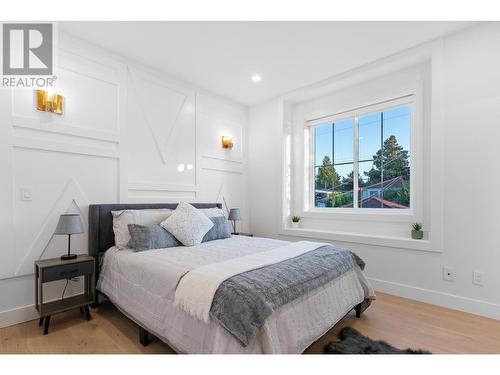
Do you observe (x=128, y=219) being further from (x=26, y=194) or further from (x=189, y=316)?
(x=189, y=316)

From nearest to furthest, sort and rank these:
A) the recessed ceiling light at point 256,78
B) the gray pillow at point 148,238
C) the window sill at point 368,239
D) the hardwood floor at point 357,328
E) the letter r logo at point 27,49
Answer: the hardwood floor at point 357,328 < the letter r logo at point 27,49 < the gray pillow at point 148,238 < the window sill at point 368,239 < the recessed ceiling light at point 256,78

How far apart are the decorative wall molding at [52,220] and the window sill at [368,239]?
113 inches

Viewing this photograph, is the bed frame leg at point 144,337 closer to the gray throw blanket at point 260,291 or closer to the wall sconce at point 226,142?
the gray throw blanket at point 260,291

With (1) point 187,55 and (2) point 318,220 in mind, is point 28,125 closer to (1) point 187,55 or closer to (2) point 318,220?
(1) point 187,55

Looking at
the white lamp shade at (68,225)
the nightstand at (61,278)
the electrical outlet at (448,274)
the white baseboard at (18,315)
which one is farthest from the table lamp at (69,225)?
the electrical outlet at (448,274)

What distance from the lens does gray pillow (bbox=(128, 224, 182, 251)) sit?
2553 millimetres

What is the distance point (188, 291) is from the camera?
1729 mm

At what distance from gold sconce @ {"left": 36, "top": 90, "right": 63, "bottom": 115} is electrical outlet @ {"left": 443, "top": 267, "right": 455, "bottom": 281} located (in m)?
4.37

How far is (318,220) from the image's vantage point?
168 inches

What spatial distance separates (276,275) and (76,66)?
298cm

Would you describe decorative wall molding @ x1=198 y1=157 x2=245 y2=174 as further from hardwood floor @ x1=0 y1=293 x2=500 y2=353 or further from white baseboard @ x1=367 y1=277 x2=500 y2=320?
white baseboard @ x1=367 y1=277 x2=500 y2=320

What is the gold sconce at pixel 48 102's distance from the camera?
254cm
